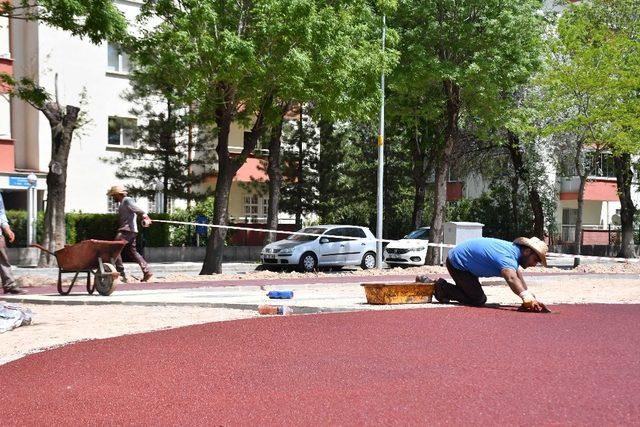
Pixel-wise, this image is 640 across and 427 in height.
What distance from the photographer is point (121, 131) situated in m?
38.9

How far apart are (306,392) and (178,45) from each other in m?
18.0

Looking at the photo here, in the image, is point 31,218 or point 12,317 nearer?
point 12,317

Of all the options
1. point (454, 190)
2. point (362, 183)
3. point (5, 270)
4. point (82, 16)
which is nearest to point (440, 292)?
point (5, 270)

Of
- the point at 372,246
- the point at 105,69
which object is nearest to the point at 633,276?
the point at 372,246

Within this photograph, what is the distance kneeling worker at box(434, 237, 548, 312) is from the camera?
12.4 m

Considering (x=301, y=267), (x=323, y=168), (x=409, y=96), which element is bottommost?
(x=301, y=267)

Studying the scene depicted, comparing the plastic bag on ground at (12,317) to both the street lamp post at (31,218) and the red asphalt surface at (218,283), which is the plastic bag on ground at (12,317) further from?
the street lamp post at (31,218)

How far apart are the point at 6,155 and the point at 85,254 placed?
19.0 meters

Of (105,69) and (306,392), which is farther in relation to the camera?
(105,69)

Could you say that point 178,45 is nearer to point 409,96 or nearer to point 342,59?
point 342,59

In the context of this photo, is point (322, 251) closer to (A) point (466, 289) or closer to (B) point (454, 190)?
(A) point (466, 289)

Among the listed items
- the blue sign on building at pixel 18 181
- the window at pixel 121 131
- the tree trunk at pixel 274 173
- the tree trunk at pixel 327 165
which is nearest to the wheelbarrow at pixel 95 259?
the tree trunk at pixel 274 173

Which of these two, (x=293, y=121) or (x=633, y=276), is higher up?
(x=293, y=121)

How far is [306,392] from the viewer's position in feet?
22.0
